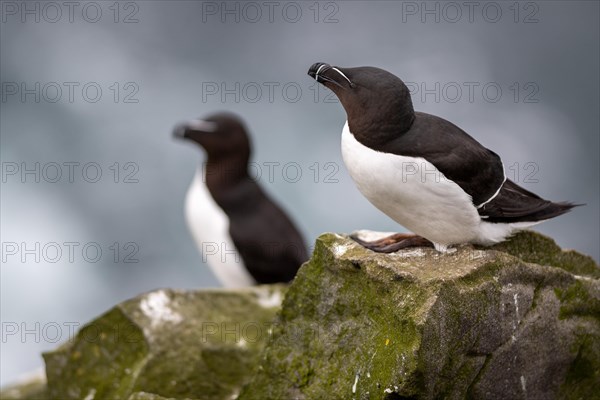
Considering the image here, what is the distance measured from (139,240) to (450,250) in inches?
472

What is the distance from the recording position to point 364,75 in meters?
5.38

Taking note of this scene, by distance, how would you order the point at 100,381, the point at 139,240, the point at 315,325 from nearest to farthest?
the point at 315,325 < the point at 100,381 < the point at 139,240

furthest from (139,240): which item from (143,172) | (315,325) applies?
(315,325)

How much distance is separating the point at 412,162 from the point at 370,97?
0.41m

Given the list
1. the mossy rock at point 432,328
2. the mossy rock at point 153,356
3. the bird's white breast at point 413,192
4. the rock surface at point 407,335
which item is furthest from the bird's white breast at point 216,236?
the bird's white breast at point 413,192

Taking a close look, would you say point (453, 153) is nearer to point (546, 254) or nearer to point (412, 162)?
point (412, 162)

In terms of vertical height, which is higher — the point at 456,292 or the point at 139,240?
the point at 456,292

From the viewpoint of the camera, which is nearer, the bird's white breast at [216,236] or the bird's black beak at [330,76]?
the bird's black beak at [330,76]

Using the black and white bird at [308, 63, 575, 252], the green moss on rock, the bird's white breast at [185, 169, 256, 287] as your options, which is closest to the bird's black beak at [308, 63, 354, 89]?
the black and white bird at [308, 63, 575, 252]

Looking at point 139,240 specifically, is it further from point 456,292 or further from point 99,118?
point 456,292

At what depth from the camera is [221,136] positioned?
11.0 metres

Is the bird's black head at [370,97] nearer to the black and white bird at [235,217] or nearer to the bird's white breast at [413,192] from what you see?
the bird's white breast at [413,192]

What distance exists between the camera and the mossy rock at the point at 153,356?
658cm

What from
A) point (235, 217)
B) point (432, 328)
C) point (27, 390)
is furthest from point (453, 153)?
point (235, 217)
